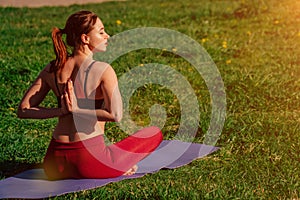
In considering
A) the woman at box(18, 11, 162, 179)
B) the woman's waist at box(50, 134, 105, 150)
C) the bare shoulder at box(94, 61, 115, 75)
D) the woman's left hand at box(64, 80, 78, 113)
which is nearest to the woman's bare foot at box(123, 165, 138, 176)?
the woman at box(18, 11, 162, 179)

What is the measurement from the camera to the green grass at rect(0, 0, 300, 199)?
14.8 feet

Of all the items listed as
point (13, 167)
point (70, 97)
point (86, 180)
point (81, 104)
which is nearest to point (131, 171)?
point (86, 180)

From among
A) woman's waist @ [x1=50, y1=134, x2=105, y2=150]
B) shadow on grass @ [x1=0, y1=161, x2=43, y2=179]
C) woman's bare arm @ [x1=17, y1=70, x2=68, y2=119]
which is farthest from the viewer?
shadow on grass @ [x1=0, y1=161, x2=43, y2=179]

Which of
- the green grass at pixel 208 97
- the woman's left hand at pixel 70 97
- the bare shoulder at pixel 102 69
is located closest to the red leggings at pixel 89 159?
the green grass at pixel 208 97

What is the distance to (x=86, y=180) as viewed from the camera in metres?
4.43

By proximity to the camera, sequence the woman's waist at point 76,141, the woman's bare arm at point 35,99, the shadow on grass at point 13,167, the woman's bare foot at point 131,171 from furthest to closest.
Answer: the shadow on grass at point 13,167, the woman's bare foot at point 131,171, the woman's bare arm at point 35,99, the woman's waist at point 76,141

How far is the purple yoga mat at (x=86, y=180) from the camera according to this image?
4.29 meters

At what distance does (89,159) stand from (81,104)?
38 cm

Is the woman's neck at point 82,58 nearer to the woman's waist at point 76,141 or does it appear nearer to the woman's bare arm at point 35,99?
the woman's bare arm at point 35,99

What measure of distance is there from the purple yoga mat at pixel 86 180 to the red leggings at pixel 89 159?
0.18 ft

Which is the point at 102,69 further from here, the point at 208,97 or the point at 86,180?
the point at 208,97

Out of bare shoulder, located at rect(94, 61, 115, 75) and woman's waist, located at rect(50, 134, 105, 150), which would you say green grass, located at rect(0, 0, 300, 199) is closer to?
woman's waist, located at rect(50, 134, 105, 150)

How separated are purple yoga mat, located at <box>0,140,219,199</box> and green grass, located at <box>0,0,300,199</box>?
2.3 inches

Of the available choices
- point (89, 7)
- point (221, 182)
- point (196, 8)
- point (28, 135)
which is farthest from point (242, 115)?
point (89, 7)
